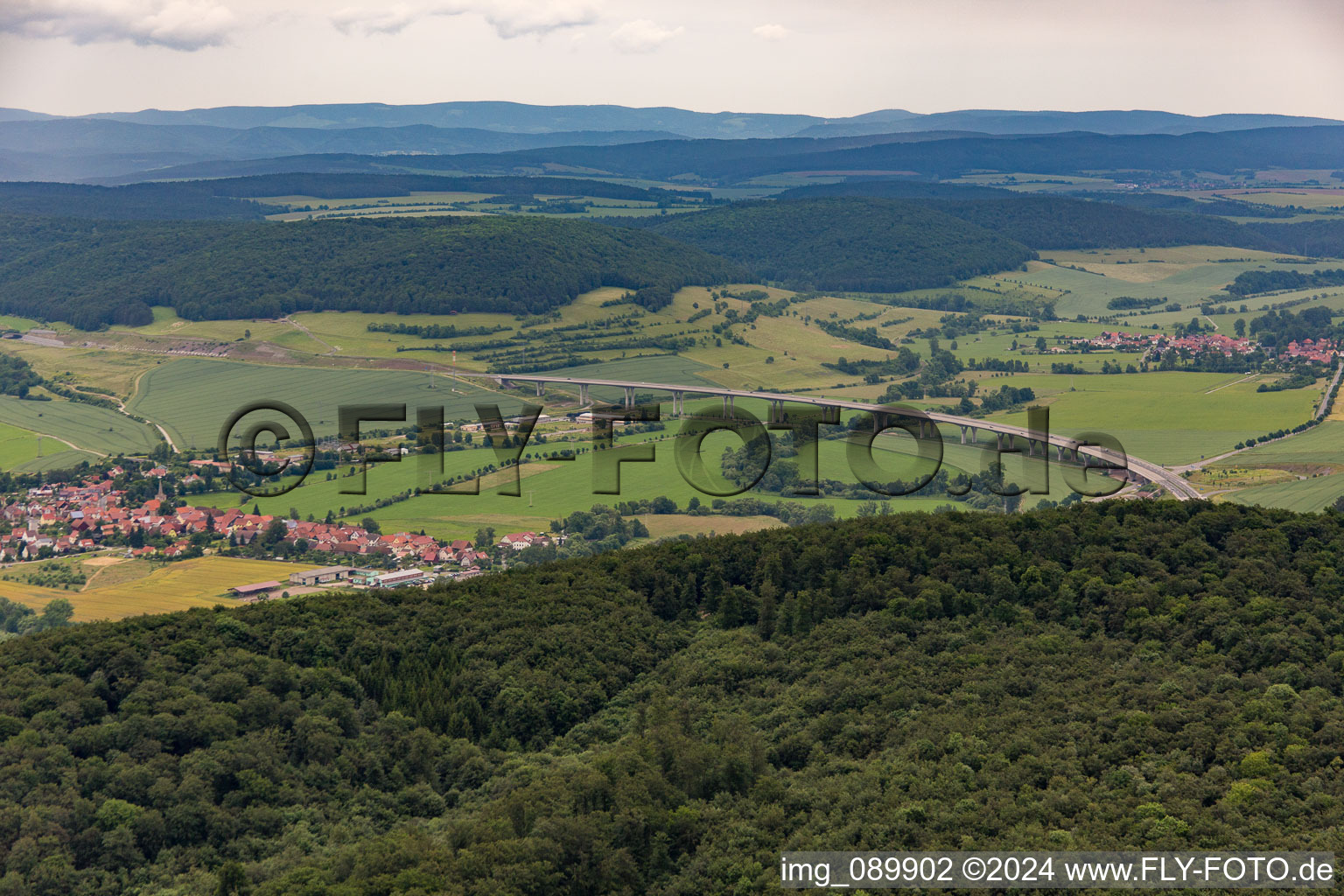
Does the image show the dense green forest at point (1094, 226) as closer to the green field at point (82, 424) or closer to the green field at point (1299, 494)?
the green field at point (1299, 494)

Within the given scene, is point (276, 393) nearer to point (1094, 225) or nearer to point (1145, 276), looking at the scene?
point (1145, 276)

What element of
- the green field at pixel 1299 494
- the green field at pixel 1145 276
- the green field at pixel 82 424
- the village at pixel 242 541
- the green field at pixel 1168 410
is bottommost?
the village at pixel 242 541

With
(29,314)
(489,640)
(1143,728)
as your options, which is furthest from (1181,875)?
(29,314)

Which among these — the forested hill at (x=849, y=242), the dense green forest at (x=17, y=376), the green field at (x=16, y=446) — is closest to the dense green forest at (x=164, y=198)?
the forested hill at (x=849, y=242)

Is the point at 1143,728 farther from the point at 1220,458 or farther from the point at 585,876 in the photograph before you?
the point at 1220,458

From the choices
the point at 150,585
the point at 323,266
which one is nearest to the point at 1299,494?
the point at 150,585
